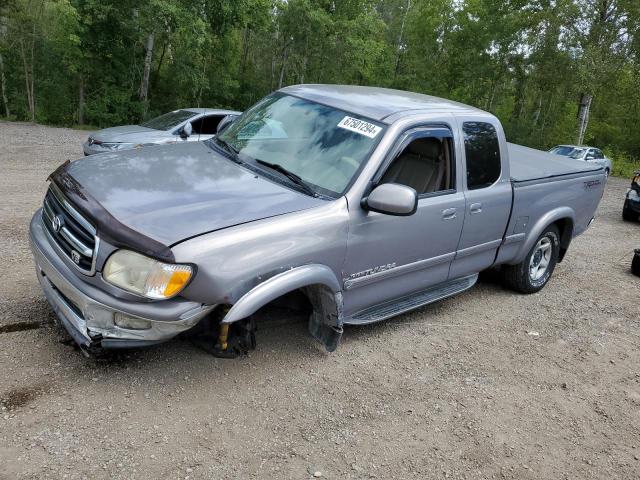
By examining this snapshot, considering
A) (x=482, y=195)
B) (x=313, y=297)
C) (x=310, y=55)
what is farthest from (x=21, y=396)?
(x=310, y=55)

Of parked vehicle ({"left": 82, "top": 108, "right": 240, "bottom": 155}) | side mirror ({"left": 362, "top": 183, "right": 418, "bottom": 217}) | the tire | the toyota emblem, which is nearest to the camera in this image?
the toyota emblem

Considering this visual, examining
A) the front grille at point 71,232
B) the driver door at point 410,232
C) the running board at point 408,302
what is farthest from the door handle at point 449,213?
the front grille at point 71,232

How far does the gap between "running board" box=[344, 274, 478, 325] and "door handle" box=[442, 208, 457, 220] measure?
27.9 inches

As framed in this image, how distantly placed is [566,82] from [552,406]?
26057 millimetres

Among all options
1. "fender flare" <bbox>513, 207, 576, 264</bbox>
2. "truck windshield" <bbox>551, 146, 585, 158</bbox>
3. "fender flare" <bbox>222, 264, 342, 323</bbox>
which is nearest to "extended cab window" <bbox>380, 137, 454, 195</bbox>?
"fender flare" <bbox>222, 264, 342, 323</bbox>

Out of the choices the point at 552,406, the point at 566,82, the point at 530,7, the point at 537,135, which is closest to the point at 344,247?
the point at 552,406

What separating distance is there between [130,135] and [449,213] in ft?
24.7

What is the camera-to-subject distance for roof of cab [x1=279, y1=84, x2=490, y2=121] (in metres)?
4.02

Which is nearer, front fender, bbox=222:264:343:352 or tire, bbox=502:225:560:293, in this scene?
front fender, bbox=222:264:343:352

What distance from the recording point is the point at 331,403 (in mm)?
3387

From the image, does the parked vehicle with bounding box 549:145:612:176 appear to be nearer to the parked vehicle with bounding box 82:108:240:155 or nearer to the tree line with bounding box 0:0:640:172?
the tree line with bounding box 0:0:640:172

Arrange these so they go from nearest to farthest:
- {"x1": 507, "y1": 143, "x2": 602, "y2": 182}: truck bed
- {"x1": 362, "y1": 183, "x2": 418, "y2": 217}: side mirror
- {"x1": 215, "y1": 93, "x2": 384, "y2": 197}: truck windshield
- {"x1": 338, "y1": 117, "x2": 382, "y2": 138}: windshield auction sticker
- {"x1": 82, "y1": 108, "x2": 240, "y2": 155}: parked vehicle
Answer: {"x1": 362, "y1": 183, "x2": 418, "y2": 217}: side mirror → {"x1": 215, "y1": 93, "x2": 384, "y2": 197}: truck windshield → {"x1": 338, "y1": 117, "x2": 382, "y2": 138}: windshield auction sticker → {"x1": 507, "y1": 143, "x2": 602, "y2": 182}: truck bed → {"x1": 82, "y1": 108, "x2": 240, "y2": 155}: parked vehicle

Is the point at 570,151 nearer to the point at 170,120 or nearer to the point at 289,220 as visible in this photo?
the point at 170,120

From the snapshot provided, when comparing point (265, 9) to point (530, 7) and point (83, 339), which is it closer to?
point (530, 7)
